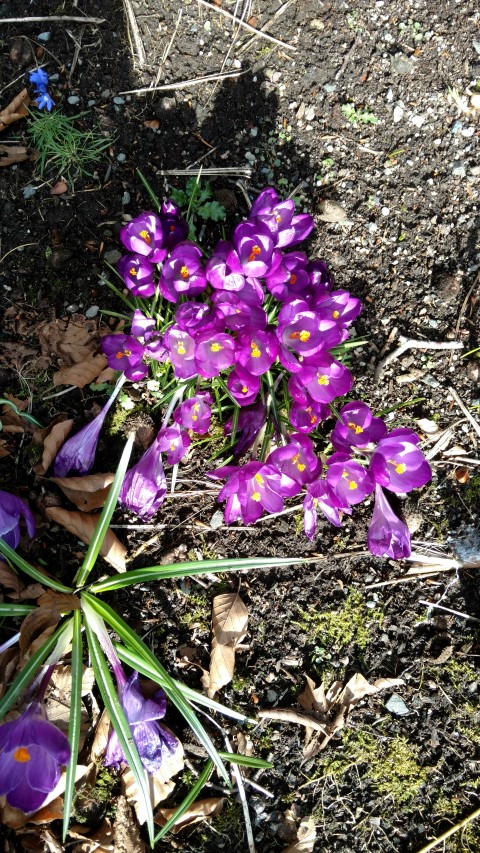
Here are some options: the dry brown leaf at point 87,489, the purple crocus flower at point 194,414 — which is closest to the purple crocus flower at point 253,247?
the purple crocus flower at point 194,414

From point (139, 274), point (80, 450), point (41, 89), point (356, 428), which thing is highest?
point (41, 89)

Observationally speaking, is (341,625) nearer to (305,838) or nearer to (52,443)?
(305,838)

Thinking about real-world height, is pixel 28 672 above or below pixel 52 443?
below

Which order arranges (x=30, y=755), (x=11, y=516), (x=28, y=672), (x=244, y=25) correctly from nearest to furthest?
1. (x=30, y=755)
2. (x=28, y=672)
3. (x=11, y=516)
4. (x=244, y=25)

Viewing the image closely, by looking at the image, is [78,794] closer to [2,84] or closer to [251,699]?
[251,699]

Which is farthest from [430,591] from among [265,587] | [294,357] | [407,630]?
[294,357]

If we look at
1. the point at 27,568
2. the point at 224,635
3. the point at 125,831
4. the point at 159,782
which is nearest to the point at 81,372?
the point at 27,568

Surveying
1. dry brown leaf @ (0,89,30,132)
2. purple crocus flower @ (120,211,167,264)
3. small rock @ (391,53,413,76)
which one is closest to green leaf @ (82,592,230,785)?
purple crocus flower @ (120,211,167,264)
